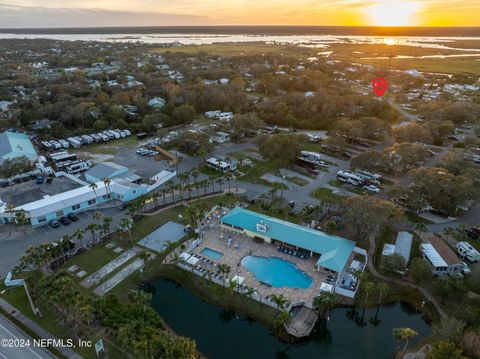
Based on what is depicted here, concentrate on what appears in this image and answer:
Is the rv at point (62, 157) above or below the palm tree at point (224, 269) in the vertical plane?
below

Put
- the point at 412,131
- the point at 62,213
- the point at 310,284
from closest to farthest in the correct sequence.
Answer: the point at 310,284, the point at 62,213, the point at 412,131

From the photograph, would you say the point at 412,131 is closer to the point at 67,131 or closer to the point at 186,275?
the point at 186,275

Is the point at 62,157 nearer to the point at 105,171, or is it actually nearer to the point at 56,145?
the point at 56,145

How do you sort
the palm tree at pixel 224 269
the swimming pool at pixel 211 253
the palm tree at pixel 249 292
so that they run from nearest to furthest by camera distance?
the palm tree at pixel 249 292
the palm tree at pixel 224 269
the swimming pool at pixel 211 253

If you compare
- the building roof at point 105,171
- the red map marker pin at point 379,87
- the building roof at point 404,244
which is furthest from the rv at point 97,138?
the red map marker pin at point 379,87

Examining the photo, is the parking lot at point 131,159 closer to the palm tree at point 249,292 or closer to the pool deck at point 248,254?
the pool deck at point 248,254

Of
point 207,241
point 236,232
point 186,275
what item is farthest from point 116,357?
point 236,232
